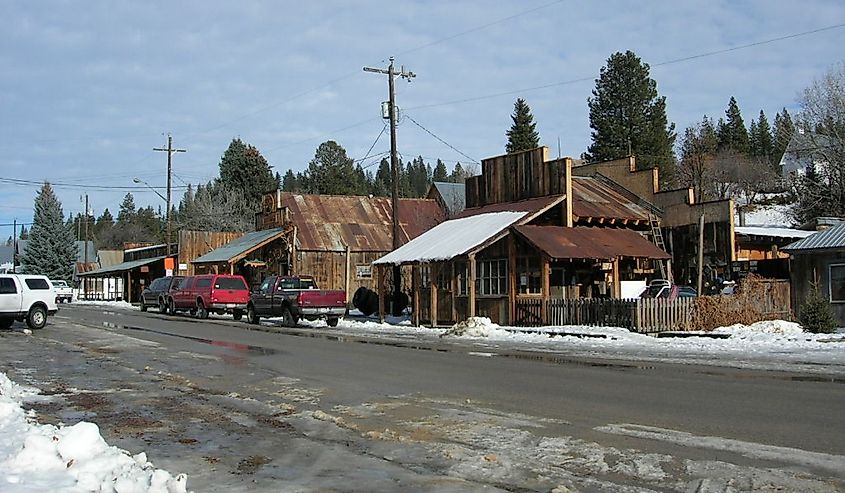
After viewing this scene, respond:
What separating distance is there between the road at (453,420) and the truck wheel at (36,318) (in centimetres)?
1051

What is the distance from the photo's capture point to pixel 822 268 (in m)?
27.8

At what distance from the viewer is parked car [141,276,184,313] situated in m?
42.1

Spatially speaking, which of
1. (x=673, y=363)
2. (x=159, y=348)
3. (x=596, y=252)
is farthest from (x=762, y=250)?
(x=159, y=348)

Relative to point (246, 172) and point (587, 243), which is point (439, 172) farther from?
point (587, 243)

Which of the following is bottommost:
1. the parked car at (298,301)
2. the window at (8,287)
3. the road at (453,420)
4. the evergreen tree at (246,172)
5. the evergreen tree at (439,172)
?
the road at (453,420)

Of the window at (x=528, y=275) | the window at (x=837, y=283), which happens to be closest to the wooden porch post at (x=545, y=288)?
the window at (x=528, y=275)

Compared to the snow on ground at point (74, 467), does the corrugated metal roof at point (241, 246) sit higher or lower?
higher

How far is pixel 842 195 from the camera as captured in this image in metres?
50.3

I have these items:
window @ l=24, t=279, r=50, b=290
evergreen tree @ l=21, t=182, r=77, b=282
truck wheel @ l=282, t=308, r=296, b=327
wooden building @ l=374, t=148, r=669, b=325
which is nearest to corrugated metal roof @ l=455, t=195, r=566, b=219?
wooden building @ l=374, t=148, r=669, b=325

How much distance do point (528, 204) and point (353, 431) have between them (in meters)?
22.7

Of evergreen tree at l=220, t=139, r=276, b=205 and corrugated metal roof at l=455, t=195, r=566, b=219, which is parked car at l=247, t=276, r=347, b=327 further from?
evergreen tree at l=220, t=139, r=276, b=205

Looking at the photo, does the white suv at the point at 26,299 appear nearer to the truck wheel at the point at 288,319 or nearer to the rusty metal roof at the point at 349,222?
the truck wheel at the point at 288,319

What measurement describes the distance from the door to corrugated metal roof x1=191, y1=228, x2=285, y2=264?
18195 mm

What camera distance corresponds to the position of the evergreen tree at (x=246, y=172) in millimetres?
89688
